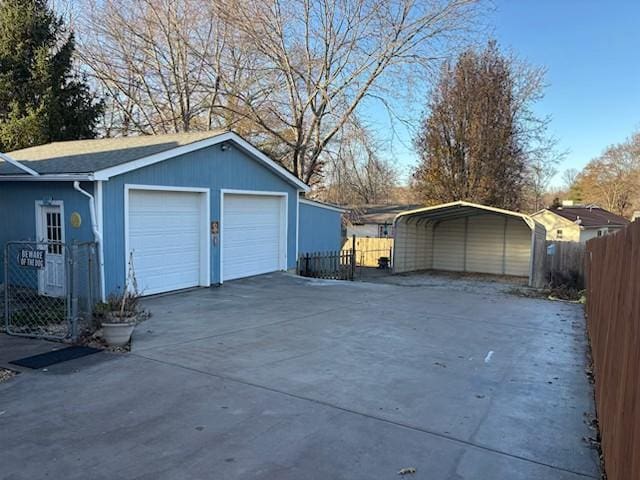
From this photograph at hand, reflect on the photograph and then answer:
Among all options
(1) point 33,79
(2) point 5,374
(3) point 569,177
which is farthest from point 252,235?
(3) point 569,177

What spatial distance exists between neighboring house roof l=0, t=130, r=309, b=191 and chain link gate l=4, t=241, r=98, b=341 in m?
1.59

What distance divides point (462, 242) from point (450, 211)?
351 centimetres

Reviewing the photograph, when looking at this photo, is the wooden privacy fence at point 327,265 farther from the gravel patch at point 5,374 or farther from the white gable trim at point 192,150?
the gravel patch at point 5,374

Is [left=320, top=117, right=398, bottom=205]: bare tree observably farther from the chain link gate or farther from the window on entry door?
the chain link gate

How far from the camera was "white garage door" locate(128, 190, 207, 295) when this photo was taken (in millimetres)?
9672

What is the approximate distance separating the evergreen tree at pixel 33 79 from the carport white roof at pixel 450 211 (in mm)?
13327

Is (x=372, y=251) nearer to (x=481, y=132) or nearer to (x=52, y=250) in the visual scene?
(x=481, y=132)

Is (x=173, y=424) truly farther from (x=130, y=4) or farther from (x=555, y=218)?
(x=555, y=218)

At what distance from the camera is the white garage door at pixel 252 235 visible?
12.2 meters

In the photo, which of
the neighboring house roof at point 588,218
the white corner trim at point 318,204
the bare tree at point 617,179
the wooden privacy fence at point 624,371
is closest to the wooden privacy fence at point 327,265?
the white corner trim at point 318,204

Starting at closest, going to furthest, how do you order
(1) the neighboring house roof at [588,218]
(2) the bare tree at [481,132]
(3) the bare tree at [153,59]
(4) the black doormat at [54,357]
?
(4) the black doormat at [54,357] < (3) the bare tree at [153,59] < (1) the neighboring house roof at [588,218] < (2) the bare tree at [481,132]

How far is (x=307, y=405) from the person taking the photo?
4.52 meters

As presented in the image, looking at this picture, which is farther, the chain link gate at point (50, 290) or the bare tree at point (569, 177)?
the bare tree at point (569, 177)

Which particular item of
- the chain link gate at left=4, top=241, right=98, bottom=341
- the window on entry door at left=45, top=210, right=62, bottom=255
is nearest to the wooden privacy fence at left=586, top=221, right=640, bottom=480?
the chain link gate at left=4, top=241, right=98, bottom=341
